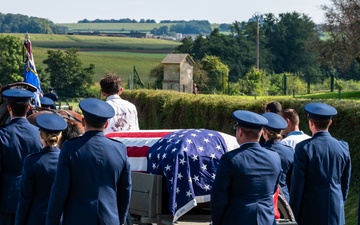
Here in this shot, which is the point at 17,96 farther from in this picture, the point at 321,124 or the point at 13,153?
the point at 321,124

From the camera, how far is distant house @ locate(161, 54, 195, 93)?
48438 mm

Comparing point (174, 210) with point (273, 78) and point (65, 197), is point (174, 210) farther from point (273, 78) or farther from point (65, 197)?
point (273, 78)

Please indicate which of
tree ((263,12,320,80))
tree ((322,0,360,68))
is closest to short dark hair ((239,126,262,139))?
tree ((322,0,360,68))

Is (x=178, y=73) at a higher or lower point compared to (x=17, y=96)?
lower

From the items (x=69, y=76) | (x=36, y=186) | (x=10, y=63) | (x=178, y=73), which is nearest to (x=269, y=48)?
(x=69, y=76)

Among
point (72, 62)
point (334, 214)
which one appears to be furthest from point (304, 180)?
point (72, 62)

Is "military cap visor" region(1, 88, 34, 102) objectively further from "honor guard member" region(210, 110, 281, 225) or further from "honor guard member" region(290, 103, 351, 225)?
"honor guard member" region(290, 103, 351, 225)

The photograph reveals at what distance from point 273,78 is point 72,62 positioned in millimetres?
20783

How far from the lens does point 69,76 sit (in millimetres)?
71875

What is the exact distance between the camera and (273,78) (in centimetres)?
5788

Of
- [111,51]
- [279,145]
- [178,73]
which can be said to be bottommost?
[111,51]

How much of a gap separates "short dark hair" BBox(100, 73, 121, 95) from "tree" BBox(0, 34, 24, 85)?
2539 inches

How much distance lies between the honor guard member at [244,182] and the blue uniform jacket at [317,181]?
106cm

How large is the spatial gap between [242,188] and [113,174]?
3.03ft
